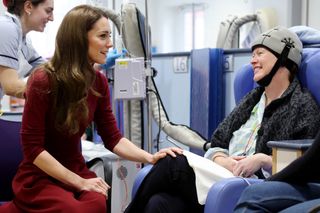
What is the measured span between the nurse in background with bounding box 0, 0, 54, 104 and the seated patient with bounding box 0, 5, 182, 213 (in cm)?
36

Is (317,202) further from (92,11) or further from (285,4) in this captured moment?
(285,4)

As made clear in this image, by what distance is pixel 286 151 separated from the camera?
1538 mm

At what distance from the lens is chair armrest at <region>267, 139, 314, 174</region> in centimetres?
147

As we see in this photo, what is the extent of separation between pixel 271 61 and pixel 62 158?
984 millimetres

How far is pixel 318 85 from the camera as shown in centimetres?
193

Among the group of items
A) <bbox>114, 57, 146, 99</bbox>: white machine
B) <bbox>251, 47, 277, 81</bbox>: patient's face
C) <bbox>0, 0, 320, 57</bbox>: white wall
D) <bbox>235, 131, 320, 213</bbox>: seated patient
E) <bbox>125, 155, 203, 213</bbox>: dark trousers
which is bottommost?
<bbox>125, 155, 203, 213</bbox>: dark trousers

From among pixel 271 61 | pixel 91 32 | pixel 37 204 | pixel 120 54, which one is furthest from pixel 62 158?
pixel 120 54

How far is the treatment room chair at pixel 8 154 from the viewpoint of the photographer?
195cm

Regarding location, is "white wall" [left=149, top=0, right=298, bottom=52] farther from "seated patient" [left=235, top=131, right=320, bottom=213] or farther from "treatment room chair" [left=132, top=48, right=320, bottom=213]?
"seated patient" [left=235, top=131, right=320, bottom=213]

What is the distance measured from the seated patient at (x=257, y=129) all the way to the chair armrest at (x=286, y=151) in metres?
0.20

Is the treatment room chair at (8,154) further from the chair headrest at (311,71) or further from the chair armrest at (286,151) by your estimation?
the chair headrest at (311,71)

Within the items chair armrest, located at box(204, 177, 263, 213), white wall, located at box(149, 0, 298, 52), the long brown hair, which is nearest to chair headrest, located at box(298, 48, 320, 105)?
chair armrest, located at box(204, 177, 263, 213)

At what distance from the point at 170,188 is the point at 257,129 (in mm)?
573

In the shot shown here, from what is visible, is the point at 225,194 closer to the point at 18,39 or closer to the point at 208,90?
the point at 18,39
